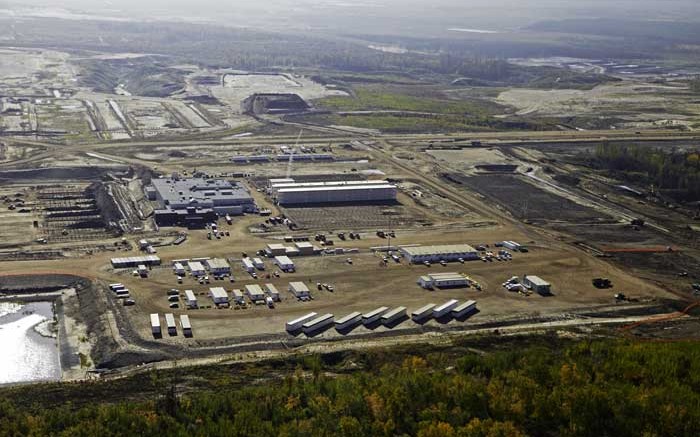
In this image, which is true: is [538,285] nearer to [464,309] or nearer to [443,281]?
[443,281]

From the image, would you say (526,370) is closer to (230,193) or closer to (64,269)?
(64,269)

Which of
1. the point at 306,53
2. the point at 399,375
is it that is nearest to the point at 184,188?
the point at 399,375

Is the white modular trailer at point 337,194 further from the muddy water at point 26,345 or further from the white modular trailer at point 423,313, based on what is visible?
the muddy water at point 26,345

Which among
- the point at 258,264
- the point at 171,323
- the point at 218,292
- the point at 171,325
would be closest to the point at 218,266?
the point at 258,264

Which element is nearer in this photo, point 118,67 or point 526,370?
point 526,370

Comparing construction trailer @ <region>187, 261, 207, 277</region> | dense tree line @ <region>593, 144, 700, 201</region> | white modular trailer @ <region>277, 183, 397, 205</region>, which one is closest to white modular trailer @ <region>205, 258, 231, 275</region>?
construction trailer @ <region>187, 261, 207, 277</region>
